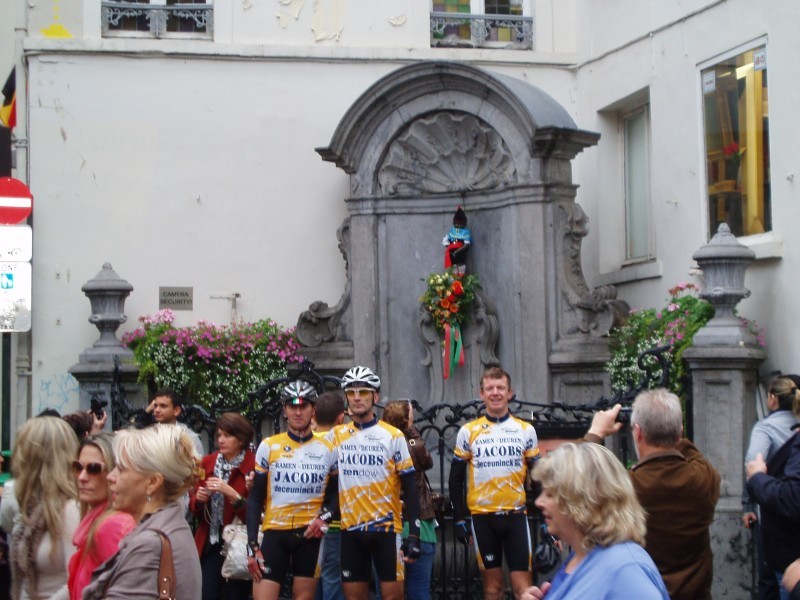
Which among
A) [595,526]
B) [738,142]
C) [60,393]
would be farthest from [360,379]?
[60,393]

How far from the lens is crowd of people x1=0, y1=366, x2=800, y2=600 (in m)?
4.33

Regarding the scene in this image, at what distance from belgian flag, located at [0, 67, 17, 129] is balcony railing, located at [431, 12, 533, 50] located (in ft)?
16.1

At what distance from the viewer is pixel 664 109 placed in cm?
1320

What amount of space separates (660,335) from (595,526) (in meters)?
7.91

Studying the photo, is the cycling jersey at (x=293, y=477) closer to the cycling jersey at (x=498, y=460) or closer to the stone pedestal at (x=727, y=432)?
the cycling jersey at (x=498, y=460)

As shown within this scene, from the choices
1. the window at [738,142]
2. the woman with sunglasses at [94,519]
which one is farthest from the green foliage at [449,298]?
the woman with sunglasses at [94,519]

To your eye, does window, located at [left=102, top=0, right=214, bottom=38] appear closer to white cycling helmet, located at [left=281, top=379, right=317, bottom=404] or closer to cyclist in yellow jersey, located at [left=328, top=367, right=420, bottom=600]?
white cycling helmet, located at [left=281, top=379, right=317, bottom=404]

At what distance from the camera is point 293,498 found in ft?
28.6

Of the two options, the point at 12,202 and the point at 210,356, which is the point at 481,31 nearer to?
the point at 210,356

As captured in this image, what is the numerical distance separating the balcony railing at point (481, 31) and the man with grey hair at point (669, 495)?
981cm

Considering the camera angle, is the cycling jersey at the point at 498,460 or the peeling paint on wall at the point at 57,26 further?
the peeling paint on wall at the point at 57,26

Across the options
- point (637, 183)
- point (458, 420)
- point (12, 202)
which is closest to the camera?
point (12, 202)

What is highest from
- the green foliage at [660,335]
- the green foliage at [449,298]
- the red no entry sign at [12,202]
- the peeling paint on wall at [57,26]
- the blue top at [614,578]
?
the peeling paint on wall at [57,26]

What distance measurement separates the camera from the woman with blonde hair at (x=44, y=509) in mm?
5727
